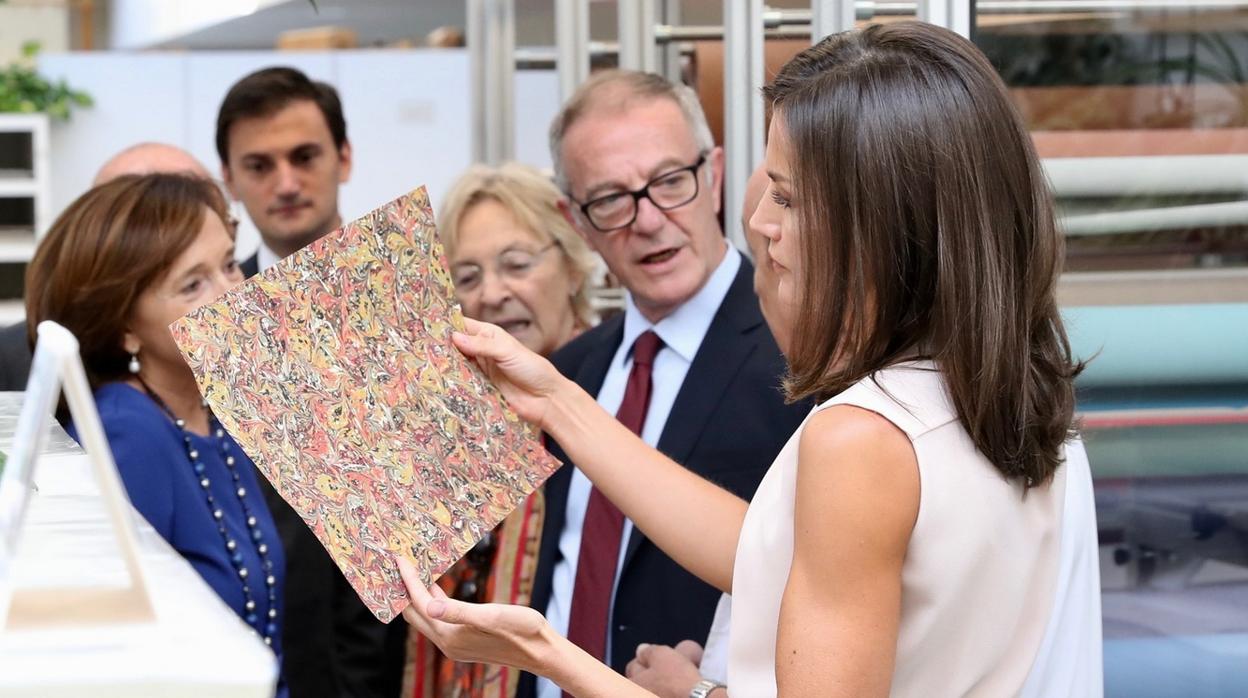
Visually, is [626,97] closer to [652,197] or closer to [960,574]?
[652,197]

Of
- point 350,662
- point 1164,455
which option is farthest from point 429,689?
point 1164,455

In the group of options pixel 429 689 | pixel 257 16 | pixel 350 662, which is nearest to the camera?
pixel 429 689

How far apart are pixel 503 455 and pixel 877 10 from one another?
0.90 metres

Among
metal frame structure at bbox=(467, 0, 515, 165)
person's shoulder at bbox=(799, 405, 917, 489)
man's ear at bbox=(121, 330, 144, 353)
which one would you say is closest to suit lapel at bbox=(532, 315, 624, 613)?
man's ear at bbox=(121, 330, 144, 353)

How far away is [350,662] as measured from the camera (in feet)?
9.36

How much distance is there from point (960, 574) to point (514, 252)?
2.07 meters

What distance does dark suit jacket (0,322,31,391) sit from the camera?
3.06 m

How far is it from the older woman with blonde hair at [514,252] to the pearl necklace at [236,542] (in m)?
0.90

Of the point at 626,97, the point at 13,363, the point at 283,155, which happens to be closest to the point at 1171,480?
the point at 626,97

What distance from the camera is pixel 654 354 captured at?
246 centimetres

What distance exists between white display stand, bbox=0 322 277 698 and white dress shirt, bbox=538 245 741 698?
1532 millimetres

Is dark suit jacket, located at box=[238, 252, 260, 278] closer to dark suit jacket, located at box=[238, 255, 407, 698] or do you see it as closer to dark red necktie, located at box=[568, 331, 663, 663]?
dark suit jacket, located at box=[238, 255, 407, 698]

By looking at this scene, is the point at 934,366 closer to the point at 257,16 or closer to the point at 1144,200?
the point at 1144,200

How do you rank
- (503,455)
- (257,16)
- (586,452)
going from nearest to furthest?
(503,455) → (586,452) → (257,16)
